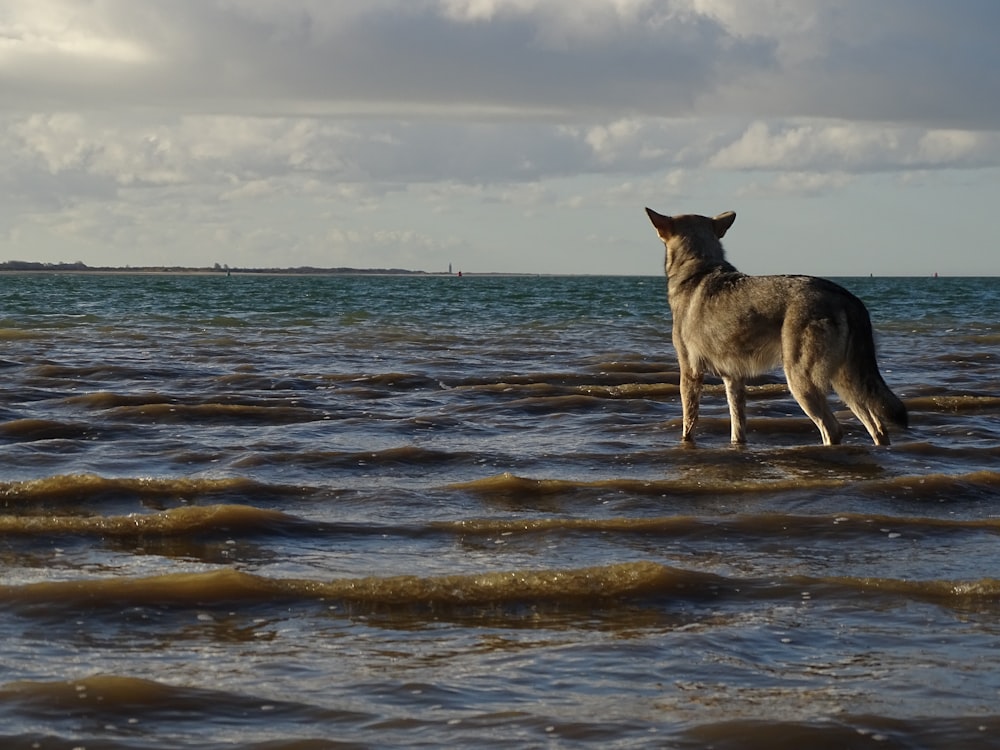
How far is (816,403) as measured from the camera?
10.1 meters

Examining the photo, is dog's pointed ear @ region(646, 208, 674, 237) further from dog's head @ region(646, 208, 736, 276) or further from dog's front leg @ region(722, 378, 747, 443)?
dog's front leg @ region(722, 378, 747, 443)

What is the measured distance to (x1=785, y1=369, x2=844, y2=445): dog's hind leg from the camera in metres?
9.98

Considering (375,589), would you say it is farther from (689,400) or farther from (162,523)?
(689,400)

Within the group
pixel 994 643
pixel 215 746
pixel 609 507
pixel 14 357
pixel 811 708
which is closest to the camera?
pixel 215 746

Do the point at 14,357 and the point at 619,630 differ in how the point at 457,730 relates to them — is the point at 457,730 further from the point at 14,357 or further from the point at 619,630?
the point at 14,357

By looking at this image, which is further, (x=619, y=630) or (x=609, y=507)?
(x=609, y=507)

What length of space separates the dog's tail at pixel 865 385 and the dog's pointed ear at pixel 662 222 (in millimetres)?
2146

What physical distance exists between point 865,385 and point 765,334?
84 centimetres

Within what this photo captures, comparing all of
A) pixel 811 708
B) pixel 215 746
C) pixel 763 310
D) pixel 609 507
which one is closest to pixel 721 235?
pixel 763 310

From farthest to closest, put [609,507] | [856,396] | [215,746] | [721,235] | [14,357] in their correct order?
[14,357] < [721,235] < [856,396] < [609,507] < [215,746]

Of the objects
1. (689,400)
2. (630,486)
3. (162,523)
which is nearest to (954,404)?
(689,400)

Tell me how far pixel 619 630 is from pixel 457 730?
4.63ft

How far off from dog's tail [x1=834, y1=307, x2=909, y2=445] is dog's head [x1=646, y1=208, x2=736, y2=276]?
1.76 m

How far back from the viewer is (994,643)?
521 cm
